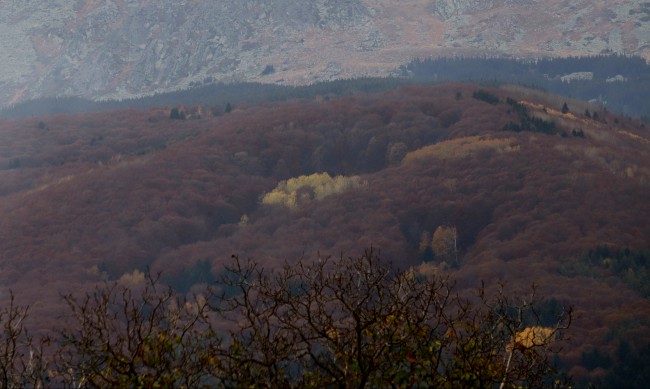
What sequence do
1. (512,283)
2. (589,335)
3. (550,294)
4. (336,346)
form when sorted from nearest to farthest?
(336,346), (589,335), (550,294), (512,283)

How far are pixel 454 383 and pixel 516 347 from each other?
65.2 inches

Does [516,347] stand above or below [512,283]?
above

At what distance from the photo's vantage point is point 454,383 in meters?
24.4

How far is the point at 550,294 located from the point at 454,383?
5857 inches

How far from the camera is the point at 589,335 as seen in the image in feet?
490

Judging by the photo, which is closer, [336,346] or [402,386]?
[402,386]

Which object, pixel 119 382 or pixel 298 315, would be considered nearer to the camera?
pixel 119 382

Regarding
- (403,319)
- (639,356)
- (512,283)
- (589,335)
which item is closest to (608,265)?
(512,283)

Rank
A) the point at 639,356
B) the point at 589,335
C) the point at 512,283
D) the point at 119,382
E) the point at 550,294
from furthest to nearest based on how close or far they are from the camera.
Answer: the point at 512,283
the point at 550,294
the point at 589,335
the point at 639,356
the point at 119,382

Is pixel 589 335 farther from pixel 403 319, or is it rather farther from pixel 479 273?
pixel 403 319

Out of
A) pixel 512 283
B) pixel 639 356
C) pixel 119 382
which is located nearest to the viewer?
pixel 119 382

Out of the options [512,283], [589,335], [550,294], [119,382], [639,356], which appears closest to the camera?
[119,382]

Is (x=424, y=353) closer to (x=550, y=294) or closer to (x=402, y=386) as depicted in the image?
(x=402, y=386)

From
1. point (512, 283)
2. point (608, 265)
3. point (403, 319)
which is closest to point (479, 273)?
point (512, 283)
